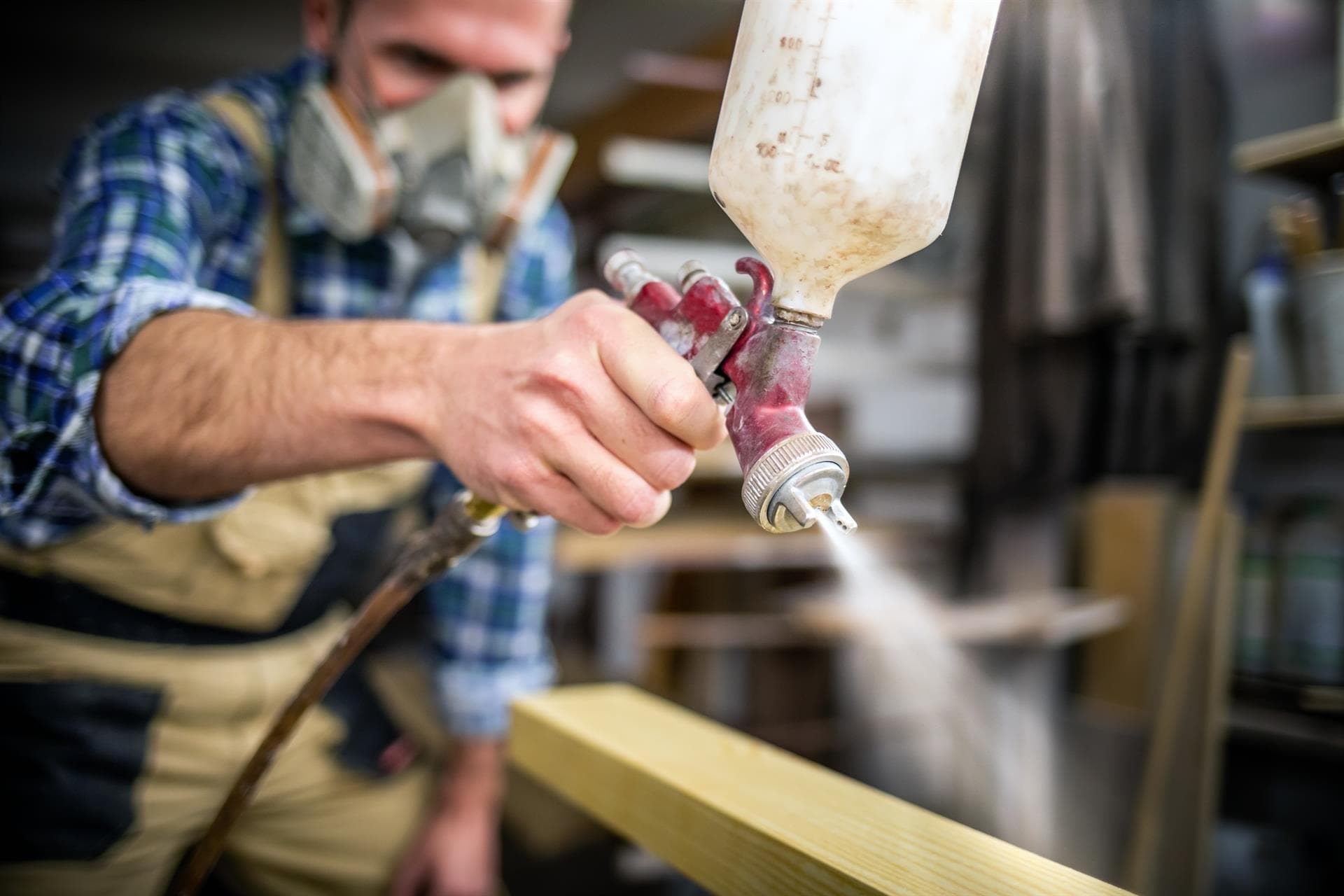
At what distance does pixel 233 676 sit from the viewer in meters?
1.13

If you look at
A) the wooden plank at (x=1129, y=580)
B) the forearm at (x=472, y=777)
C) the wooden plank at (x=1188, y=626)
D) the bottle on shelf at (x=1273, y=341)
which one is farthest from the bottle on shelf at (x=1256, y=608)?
the forearm at (x=472, y=777)

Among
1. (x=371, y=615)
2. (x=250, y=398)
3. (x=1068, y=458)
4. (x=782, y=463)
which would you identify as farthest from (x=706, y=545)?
(x=782, y=463)

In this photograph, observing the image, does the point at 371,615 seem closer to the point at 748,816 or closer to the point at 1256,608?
the point at 748,816

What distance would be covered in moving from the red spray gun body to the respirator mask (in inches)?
21.1

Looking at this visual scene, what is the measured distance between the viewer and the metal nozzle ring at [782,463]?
1.69ft

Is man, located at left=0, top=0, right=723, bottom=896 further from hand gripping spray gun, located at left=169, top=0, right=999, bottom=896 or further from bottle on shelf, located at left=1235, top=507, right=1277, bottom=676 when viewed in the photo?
bottle on shelf, located at left=1235, top=507, right=1277, bottom=676

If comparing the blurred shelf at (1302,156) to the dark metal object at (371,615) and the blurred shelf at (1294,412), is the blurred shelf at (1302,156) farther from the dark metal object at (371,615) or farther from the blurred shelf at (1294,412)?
the dark metal object at (371,615)

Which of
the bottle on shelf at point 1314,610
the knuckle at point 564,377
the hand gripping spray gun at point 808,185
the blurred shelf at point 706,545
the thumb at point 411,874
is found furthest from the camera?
the blurred shelf at point 706,545

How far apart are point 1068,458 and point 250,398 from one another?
1967 millimetres

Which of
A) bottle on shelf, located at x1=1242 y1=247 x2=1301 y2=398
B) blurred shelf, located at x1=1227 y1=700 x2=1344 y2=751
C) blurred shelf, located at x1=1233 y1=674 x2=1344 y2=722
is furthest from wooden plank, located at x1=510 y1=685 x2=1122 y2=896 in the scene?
blurred shelf, located at x1=1227 y1=700 x2=1344 y2=751

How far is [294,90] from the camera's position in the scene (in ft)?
3.82

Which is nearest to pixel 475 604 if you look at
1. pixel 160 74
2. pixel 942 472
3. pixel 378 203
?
pixel 378 203

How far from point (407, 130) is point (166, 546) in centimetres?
57

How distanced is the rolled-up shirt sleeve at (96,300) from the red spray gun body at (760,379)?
0.41 meters
